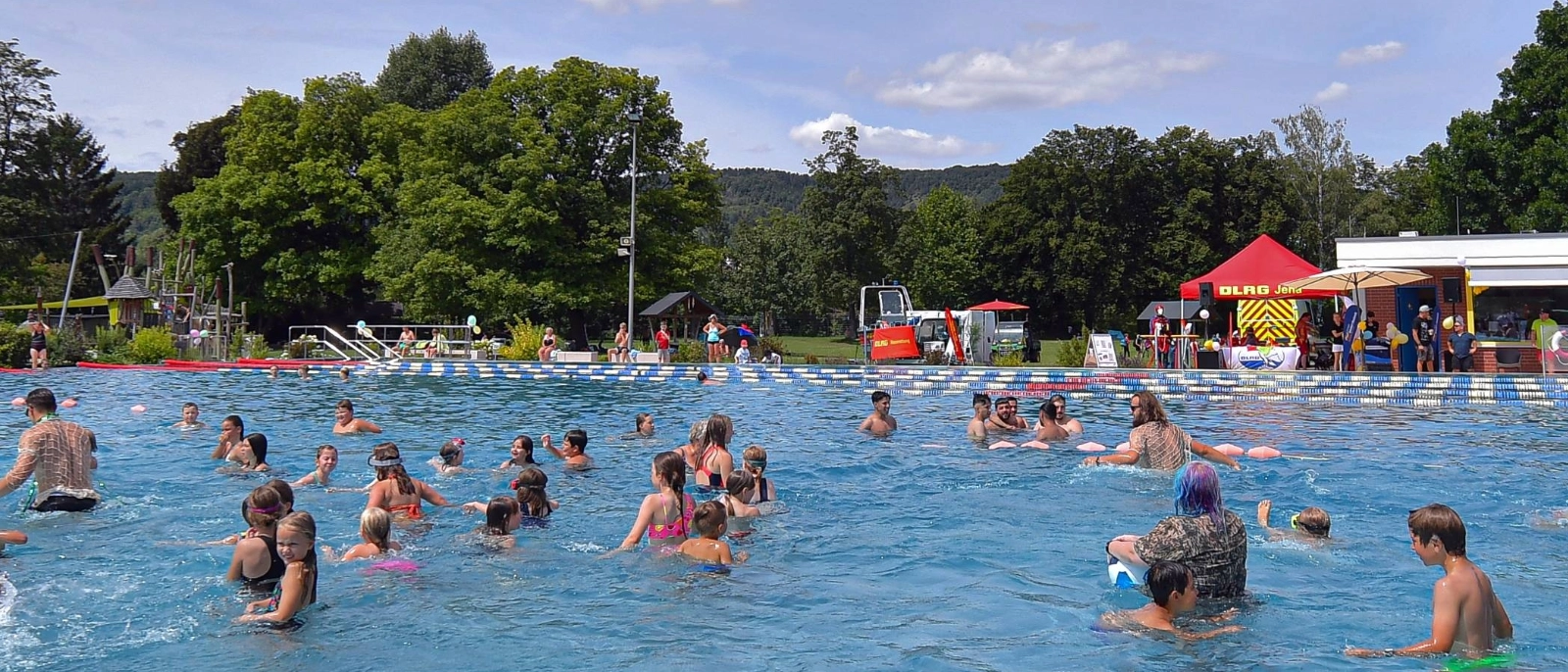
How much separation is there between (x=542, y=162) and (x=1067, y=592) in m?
32.7

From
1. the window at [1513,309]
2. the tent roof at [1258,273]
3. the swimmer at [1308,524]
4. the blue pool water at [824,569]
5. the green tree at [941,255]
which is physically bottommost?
the blue pool water at [824,569]

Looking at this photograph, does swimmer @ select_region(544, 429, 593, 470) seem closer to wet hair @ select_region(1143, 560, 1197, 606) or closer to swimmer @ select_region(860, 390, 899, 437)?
swimmer @ select_region(860, 390, 899, 437)

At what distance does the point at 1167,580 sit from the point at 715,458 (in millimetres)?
4906

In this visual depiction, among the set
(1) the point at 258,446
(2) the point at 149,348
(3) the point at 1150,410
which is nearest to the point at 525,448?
(1) the point at 258,446

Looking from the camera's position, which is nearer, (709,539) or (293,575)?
(293,575)

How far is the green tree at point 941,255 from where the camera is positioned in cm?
5400

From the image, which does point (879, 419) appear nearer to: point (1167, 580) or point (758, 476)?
point (758, 476)

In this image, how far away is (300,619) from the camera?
20.5 feet

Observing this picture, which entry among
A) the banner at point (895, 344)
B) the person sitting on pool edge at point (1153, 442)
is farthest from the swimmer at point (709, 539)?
the banner at point (895, 344)

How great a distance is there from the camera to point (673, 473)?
25.1ft

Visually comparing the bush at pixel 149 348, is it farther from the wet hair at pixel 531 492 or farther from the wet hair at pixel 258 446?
the wet hair at pixel 531 492

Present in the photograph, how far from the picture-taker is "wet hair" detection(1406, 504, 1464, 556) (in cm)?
512

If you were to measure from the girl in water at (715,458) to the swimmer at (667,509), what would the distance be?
2.04 m

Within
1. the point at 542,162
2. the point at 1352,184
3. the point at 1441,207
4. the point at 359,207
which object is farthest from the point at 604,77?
the point at 1352,184
